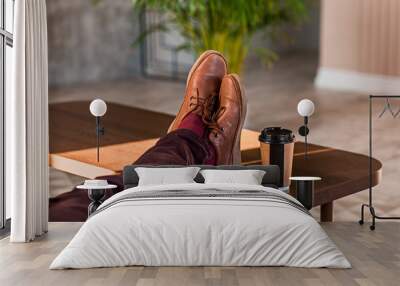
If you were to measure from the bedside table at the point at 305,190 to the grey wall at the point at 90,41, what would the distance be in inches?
232

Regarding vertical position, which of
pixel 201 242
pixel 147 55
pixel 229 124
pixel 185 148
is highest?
pixel 147 55

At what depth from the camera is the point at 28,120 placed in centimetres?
405

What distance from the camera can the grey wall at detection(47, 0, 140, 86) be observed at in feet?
32.3

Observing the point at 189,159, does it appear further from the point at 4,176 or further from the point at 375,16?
the point at 375,16

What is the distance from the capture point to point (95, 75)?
1027 cm

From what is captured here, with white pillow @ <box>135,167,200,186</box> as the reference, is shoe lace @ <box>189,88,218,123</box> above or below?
above

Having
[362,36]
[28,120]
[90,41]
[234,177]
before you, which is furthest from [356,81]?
[28,120]

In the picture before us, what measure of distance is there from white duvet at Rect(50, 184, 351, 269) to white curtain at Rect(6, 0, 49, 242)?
506 mm

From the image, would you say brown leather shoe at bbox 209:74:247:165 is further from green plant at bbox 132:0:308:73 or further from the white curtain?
green plant at bbox 132:0:308:73

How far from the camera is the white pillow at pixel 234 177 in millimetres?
4188

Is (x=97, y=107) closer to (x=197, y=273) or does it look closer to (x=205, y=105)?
(x=205, y=105)

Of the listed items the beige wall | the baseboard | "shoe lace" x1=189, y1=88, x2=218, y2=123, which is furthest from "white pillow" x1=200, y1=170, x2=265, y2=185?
the beige wall

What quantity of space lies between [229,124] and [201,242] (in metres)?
1.46

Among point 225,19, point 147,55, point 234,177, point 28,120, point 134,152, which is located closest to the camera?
point 28,120
